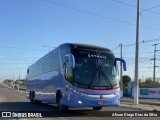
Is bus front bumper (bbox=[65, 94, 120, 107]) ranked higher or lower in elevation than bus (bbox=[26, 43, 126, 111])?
lower

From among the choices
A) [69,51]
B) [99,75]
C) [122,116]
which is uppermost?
[69,51]

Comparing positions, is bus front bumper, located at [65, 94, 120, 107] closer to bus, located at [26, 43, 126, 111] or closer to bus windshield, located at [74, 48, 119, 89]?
bus, located at [26, 43, 126, 111]

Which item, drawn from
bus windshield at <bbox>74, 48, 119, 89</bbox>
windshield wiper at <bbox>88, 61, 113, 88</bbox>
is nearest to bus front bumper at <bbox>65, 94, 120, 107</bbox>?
bus windshield at <bbox>74, 48, 119, 89</bbox>

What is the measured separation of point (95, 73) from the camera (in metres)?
18.0

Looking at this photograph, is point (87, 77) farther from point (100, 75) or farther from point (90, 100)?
point (90, 100)

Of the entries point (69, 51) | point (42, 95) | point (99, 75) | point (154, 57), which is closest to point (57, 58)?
point (69, 51)

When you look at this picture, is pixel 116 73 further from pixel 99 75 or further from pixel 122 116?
pixel 122 116

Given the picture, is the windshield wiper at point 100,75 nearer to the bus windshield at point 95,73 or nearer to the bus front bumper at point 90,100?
the bus windshield at point 95,73

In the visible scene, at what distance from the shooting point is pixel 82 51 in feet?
61.1

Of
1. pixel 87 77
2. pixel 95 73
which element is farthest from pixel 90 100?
pixel 95 73

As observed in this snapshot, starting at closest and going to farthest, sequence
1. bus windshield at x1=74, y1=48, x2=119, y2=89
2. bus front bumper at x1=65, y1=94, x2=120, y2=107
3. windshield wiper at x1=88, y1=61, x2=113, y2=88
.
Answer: bus front bumper at x1=65, y1=94, x2=120, y2=107 < bus windshield at x1=74, y1=48, x2=119, y2=89 < windshield wiper at x1=88, y1=61, x2=113, y2=88

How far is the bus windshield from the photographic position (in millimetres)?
17828

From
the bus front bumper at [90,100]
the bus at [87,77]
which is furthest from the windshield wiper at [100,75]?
the bus front bumper at [90,100]

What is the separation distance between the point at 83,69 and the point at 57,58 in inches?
145
